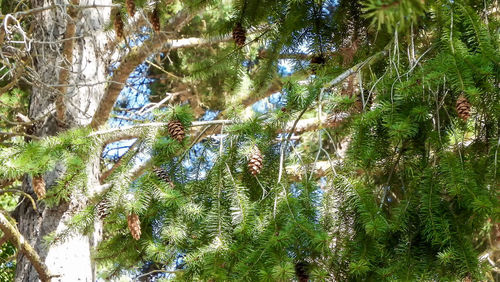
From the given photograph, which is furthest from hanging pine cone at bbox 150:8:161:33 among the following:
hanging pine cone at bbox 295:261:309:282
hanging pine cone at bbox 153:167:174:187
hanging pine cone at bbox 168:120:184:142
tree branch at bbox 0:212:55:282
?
hanging pine cone at bbox 295:261:309:282

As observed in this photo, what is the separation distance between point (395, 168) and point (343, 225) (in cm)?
47

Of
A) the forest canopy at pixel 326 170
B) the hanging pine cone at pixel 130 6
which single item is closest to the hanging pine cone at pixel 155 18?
the forest canopy at pixel 326 170

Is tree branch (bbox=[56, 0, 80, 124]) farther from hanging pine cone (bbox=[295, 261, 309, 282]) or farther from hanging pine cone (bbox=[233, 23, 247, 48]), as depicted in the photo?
hanging pine cone (bbox=[295, 261, 309, 282])

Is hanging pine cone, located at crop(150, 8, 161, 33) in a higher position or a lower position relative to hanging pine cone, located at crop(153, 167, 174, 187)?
higher

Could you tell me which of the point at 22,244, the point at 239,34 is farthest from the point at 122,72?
the point at 239,34

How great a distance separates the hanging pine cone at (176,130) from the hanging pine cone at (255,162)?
1.12 ft

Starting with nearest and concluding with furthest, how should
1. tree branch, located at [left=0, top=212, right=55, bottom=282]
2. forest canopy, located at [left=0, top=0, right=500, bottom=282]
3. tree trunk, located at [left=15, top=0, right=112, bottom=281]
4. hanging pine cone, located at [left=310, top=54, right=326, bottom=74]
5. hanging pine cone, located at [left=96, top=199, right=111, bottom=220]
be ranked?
forest canopy, located at [left=0, top=0, right=500, bottom=282] < hanging pine cone, located at [left=96, top=199, right=111, bottom=220] < hanging pine cone, located at [left=310, top=54, right=326, bottom=74] < tree branch, located at [left=0, top=212, right=55, bottom=282] < tree trunk, located at [left=15, top=0, right=112, bottom=281]

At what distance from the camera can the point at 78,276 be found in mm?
4199

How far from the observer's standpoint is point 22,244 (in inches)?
133

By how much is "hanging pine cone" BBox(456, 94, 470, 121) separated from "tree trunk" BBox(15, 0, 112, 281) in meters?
2.55

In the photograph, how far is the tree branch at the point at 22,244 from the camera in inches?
127

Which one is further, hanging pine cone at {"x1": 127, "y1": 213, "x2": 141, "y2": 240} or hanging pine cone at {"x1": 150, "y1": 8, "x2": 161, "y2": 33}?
hanging pine cone at {"x1": 150, "y1": 8, "x2": 161, "y2": 33}

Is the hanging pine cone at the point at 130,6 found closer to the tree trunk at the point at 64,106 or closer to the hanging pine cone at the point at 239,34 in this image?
the hanging pine cone at the point at 239,34

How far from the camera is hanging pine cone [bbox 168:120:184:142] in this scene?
8.26 ft
